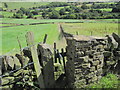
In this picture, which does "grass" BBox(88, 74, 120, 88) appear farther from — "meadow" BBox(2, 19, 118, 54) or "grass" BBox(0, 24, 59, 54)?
"meadow" BBox(2, 19, 118, 54)

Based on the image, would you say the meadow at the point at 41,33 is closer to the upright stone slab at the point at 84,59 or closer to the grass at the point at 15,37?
the grass at the point at 15,37

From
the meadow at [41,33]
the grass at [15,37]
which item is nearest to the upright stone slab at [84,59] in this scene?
the grass at [15,37]

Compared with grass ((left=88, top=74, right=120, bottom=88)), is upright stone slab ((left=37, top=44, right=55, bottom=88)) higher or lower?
higher

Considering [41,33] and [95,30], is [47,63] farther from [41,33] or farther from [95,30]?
[95,30]

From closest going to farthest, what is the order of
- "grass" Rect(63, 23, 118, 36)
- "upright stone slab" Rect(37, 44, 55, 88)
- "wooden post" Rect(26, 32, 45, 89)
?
"wooden post" Rect(26, 32, 45, 89) < "upright stone slab" Rect(37, 44, 55, 88) < "grass" Rect(63, 23, 118, 36)

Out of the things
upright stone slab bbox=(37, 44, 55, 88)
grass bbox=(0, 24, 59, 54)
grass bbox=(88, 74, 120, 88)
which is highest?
upright stone slab bbox=(37, 44, 55, 88)

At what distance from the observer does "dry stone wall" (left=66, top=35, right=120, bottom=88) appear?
4.49 metres

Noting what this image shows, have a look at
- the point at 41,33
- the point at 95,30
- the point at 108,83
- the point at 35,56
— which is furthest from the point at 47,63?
the point at 95,30

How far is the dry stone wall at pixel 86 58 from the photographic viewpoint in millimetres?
4492

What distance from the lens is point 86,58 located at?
459 centimetres

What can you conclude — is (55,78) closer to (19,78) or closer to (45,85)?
(45,85)

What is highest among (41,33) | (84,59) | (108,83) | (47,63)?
(84,59)

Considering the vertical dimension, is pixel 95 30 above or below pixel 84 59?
below

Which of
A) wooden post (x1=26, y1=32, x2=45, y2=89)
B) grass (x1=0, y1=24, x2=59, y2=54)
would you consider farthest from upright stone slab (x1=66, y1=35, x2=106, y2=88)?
grass (x1=0, y1=24, x2=59, y2=54)
